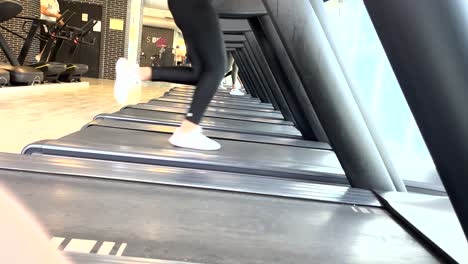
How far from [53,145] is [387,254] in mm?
1330

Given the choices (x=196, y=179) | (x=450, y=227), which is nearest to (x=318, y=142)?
(x=196, y=179)

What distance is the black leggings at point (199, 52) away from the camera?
1.97 metres

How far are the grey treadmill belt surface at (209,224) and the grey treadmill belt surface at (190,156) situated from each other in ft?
1.18

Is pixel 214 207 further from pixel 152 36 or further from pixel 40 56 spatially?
pixel 152 36

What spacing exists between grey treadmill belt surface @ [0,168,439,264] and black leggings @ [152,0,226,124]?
73 cm

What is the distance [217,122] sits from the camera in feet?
11.1

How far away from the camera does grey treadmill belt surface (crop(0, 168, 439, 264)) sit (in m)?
0.92

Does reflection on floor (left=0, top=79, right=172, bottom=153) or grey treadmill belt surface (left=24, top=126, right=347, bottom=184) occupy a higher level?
grey treadmill belt surface (left=24, top=126, right=347, bottom=184)

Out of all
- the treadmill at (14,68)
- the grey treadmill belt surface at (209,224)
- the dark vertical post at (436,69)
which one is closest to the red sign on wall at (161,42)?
the treadmill at (14,68)

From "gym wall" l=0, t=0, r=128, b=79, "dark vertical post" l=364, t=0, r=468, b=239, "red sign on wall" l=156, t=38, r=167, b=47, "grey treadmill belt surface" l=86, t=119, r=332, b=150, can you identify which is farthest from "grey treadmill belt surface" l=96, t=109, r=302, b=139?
"red sign on wall" l=156, t=38, r=167, b=47

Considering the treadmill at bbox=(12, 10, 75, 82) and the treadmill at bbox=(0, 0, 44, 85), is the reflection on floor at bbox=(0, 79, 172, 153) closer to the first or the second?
the treadmill at bbox=(0, 0, 44, 85)

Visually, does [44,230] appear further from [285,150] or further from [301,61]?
[285,150]

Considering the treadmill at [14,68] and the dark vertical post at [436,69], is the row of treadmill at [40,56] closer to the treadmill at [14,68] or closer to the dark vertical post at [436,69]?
the treadmill at [14,68]

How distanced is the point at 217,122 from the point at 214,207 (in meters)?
2.15
